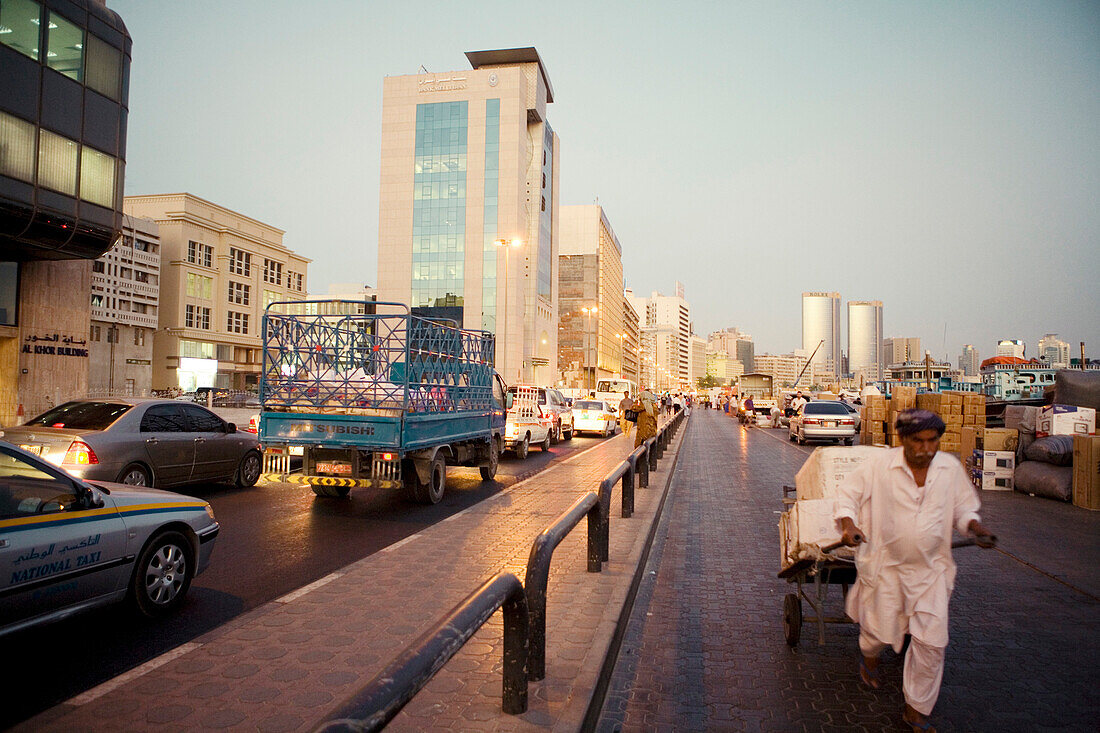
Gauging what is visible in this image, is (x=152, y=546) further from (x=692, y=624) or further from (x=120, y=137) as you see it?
(x=120, y=137)

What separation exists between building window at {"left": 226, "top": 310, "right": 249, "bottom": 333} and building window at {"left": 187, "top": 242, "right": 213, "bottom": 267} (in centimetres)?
630

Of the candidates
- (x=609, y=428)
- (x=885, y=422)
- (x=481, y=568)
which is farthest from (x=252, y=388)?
(x=481, y=568)

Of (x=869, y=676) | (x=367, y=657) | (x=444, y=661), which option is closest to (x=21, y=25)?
(x=367, y=657)

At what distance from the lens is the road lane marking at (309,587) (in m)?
5.36

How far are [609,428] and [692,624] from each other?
26698 millimetres

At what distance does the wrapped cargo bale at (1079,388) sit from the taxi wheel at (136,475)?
1870cm

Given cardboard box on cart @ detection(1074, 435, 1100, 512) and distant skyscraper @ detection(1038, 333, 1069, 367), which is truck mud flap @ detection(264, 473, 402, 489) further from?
distant skyscraper @ detection(1038, 333, 1069, 367)

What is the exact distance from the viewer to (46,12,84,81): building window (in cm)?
2461

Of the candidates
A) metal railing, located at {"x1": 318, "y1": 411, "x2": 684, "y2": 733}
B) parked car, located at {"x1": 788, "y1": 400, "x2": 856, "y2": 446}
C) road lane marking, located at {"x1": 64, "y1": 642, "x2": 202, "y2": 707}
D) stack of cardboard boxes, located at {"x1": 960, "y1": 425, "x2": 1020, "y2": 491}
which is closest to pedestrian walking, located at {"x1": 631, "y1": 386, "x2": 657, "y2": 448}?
stack of cardboard boxes, located at {"x1": 960, "y1": 425, "x2": 1020, "y2": 491}

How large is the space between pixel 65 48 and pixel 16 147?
4785 millimetres

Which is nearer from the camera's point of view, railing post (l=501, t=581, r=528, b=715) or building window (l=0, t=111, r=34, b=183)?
railing post (l=501, t=581, r=528, b=715)

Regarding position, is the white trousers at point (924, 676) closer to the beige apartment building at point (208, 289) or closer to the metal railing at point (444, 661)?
the metal railing at point (444, 661)

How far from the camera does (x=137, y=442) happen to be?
9109 mm

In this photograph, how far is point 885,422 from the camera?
68.3 ft
